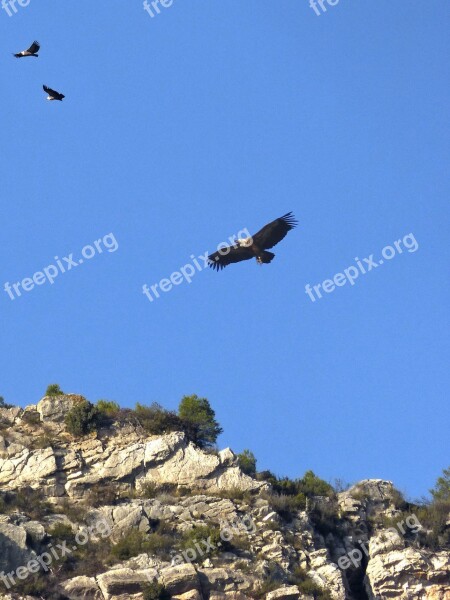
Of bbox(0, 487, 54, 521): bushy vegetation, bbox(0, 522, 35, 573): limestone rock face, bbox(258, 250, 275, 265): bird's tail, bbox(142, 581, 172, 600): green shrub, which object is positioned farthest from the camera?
bbox(258, 250, 275, 265): bird's tail

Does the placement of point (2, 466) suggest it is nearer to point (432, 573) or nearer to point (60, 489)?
point (60, 489)

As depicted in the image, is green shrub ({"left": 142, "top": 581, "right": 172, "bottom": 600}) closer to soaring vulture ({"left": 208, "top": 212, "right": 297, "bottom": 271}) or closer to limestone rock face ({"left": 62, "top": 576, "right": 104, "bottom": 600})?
limestone rock face ({"left": 62, "top": 576, "right": 104, "bottom": 600})

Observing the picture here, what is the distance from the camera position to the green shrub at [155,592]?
34.7 m

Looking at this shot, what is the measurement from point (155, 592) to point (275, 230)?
12.8 metres

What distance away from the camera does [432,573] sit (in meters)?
38.4

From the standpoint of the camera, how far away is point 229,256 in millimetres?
42688

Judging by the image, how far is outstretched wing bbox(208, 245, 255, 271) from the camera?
139 feet

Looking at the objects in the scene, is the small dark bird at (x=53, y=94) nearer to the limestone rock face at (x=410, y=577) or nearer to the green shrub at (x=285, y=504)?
the green shrub at (x=285, y=504)

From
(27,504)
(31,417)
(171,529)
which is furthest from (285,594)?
(31,417)

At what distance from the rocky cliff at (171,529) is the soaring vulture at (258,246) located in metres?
5.91

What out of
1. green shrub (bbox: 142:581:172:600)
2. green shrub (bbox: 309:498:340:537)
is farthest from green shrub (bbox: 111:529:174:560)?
green shrub (bbox: 309:498:340:537)

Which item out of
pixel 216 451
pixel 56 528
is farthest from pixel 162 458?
pixel 56 528

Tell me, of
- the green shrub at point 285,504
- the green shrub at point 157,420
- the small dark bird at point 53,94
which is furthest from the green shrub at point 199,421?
the small dark bird at point 53,94

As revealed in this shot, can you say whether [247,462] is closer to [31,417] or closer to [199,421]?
[199,421]
